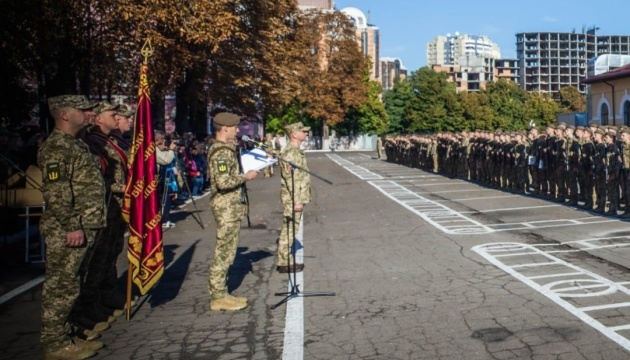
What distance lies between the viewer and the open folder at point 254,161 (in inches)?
281

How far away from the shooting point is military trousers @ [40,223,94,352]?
5.61m

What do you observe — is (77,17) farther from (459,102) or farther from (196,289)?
(459,102)

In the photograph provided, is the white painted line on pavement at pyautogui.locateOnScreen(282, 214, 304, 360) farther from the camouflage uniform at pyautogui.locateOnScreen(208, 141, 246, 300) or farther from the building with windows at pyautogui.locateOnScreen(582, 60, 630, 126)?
the building with windows at pyautogui.locateOnScreen(582, 60, 630, 126)

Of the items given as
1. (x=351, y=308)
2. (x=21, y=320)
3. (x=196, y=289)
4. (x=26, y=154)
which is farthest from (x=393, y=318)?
(x=26, y=154)

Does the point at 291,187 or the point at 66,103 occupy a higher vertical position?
the point at 66,103

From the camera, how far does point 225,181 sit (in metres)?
6.82

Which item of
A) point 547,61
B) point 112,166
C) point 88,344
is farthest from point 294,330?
point 547,61

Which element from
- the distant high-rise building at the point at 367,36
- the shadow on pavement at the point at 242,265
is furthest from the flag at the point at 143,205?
the distant high-rise building at the point at 367,36

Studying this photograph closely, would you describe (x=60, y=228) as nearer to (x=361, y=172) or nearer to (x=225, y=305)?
(x=225, y=305)

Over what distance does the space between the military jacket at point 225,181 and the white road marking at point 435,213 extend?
19.1 feet

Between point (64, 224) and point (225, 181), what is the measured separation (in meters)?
1.70

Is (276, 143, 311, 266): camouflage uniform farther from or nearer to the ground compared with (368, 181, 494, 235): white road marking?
farther from the ground

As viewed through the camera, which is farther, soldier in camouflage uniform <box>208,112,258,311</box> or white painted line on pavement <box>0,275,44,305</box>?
white painted line on pavement <box>0,275,44,305</box>

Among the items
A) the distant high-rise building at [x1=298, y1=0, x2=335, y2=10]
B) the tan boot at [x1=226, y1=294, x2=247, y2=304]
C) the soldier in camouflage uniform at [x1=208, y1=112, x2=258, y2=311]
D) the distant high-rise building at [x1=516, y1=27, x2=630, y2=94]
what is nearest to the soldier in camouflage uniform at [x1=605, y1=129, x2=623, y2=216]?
the tan boot at [x1=226, y1=294, x2=247, y2=304]
